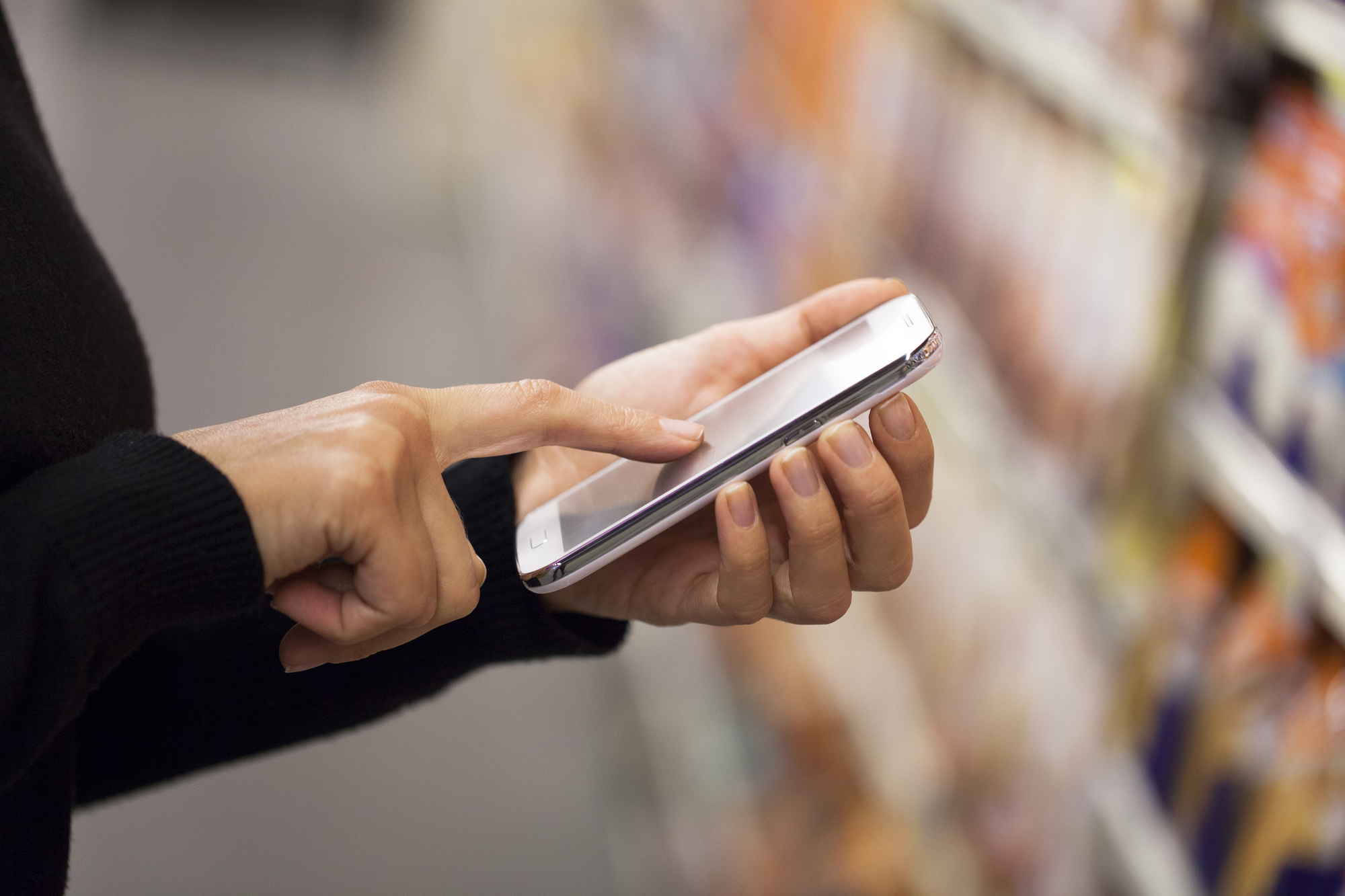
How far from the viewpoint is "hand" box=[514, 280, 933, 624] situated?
0.78 meters

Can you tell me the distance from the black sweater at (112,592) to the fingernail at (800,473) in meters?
0.23

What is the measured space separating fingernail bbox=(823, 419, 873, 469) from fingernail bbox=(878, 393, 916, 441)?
Result: 0.11ft

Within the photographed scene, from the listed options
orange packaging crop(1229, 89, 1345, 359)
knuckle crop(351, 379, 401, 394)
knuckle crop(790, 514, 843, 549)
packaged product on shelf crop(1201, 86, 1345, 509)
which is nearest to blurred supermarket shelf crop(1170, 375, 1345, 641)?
packaged product on shelf crop(1201, 86, 1345, 509)

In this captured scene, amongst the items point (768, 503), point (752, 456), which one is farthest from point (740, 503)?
point (768, 503)

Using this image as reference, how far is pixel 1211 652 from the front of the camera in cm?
112

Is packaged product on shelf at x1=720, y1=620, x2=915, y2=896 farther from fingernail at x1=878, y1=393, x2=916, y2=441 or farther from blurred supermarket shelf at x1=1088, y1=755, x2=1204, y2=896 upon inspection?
fingernail at x1=878, y1=393, x2=916, y2=441

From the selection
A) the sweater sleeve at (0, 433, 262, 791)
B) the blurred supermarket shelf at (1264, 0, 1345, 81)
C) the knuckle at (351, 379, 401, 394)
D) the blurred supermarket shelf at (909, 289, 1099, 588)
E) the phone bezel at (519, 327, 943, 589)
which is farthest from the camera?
the blurred supermarket shelf at (909, 289, 1099, 588)

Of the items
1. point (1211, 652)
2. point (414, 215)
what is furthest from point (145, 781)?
point (414, 215)

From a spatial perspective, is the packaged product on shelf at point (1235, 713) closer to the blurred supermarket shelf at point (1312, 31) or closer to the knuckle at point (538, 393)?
the blurred supermarket shelf at point (1312, 31)

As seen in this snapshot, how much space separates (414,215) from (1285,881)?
157 inches

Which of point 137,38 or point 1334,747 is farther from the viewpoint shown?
point 137,38

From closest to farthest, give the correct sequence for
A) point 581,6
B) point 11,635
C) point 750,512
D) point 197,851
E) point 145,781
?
point 11,635 < point 750,512 < point 145,781 < point 197,851 < point 581,6

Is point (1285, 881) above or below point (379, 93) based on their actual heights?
below

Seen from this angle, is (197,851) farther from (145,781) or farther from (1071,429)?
(1071,429)
